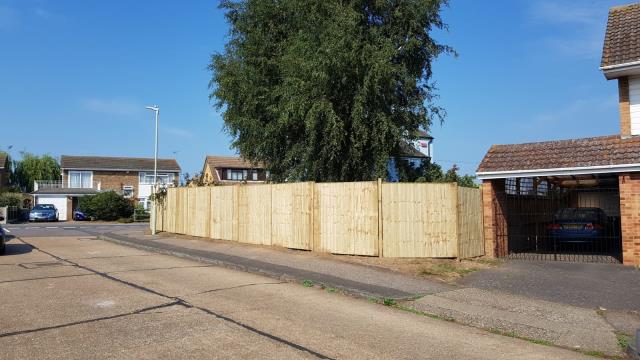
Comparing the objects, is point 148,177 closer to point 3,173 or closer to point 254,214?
point 3,173

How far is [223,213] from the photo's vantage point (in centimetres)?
1836

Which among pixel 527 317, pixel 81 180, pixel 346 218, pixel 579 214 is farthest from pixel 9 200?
pixel 527 317

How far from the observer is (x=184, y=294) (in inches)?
345

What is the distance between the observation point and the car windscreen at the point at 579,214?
15.5m

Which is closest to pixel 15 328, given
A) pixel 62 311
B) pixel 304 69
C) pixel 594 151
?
pixel 62 311

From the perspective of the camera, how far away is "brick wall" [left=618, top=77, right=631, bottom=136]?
45.8ft

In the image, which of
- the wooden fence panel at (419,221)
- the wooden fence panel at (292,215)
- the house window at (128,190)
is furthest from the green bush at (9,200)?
the wooden fence panel at (419,221)

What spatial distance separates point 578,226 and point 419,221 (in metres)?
5.89

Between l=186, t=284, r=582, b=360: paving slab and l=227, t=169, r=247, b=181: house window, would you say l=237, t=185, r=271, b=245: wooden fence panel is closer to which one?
l=186, t=284, r=582, b=360: paving slab

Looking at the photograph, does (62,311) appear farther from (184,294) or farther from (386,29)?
(386,29)

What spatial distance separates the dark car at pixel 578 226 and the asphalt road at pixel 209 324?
9.50 metres

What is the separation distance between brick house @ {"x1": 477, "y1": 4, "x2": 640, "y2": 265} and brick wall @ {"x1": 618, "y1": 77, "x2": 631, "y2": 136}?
2 centimetres

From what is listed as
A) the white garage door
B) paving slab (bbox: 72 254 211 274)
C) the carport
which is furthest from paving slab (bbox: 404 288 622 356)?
the white garage door

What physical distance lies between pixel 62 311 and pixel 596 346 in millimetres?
7463
